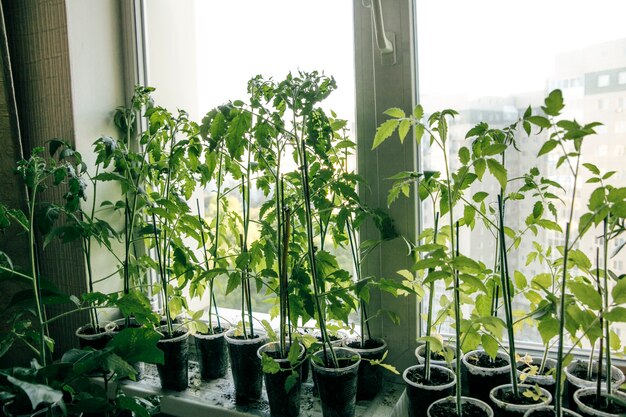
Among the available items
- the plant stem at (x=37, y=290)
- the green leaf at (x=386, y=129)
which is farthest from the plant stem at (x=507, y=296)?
the plant stem at (x=37, y=290)

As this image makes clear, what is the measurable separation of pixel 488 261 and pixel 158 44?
1.35 metres

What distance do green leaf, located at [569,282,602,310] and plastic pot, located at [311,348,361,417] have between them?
514mm

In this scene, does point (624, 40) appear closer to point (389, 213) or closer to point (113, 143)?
point (389, 213)

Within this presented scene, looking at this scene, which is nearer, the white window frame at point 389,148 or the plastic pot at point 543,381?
the plastic pot at point 543,381

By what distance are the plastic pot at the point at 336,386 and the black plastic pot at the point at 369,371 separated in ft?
0.23

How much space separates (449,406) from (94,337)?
1026 millimetres

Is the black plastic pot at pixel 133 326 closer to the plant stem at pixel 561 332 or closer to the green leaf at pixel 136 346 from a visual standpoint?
the green leaf at pixel 136 346

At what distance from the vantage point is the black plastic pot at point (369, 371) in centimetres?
118

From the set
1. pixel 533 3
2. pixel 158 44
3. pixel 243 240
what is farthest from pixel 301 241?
pixel 158 44

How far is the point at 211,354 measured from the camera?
4.53 ft

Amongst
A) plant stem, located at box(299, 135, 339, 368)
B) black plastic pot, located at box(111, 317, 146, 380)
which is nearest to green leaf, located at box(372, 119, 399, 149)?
plant stem, located at box(299, 135, 339, 368)

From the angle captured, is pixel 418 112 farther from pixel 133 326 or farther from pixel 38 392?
pixel 133 326

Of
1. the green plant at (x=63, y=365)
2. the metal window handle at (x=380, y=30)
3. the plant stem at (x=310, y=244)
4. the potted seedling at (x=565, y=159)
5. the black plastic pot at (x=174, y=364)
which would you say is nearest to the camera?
the potted seedling at (x=565, y=159)

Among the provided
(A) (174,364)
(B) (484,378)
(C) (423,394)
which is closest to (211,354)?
(A) (174,364)
